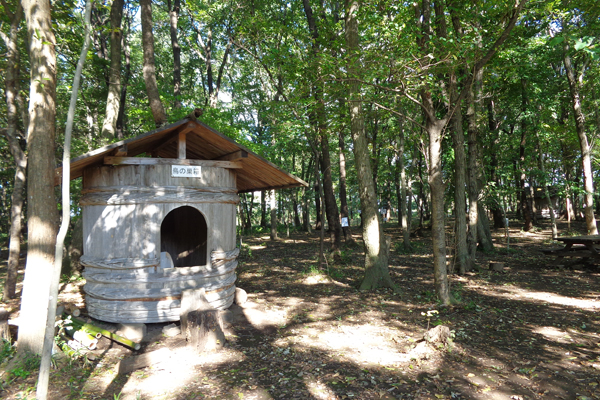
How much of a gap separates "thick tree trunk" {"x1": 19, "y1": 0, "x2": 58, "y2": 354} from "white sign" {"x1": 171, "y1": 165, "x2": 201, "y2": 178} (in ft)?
6.07

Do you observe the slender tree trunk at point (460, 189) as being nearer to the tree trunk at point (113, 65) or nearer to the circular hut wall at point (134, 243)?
the circular hut wall at point (134, 243)

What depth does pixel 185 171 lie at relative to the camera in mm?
6219

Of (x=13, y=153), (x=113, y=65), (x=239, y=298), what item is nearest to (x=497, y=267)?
(x=239, y=298)

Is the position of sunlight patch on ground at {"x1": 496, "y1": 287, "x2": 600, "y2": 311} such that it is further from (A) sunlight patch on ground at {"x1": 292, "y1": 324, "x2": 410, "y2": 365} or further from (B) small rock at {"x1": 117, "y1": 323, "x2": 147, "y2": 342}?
(B) small rock at {"x1": 117, "y1": 323, "x2": 147, "y2": 342}

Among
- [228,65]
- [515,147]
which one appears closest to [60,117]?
[228,65]

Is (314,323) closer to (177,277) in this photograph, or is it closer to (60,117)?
(177,277)

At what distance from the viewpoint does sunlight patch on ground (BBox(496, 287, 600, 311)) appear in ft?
23.5

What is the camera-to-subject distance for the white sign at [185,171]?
616cm

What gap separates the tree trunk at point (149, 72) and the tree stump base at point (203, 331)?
219 inches

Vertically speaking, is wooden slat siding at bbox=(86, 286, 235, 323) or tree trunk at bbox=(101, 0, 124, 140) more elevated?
tree trunk at bbox=(101, 0, 124, 140)

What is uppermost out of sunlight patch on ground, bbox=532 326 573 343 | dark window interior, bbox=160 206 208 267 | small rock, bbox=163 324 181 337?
dark window interior, bbox=160 206 208 267

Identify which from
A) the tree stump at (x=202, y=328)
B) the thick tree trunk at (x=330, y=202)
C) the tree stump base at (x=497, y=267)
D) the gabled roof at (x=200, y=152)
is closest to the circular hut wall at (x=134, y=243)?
the gabled roof at (x=200, y=152)

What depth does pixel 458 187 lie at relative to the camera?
9852 millimetres

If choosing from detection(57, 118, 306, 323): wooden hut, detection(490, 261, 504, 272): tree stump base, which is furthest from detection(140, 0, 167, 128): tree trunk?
detection(490, 261, 504, 272): tree stump base
